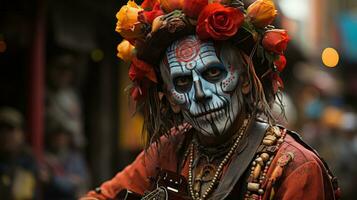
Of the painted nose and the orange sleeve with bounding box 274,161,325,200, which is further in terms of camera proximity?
A: the painted nose

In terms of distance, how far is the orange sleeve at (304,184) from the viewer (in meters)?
3.81

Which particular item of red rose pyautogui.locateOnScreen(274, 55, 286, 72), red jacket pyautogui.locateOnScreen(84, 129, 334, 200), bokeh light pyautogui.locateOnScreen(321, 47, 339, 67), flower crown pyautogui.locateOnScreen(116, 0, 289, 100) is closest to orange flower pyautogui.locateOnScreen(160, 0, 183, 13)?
flower crown pyautogui.locateOnScreen(116, 0, 289, 100)

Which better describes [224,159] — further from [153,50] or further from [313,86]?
[313,86]

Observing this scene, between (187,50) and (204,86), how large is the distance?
0.18 meters

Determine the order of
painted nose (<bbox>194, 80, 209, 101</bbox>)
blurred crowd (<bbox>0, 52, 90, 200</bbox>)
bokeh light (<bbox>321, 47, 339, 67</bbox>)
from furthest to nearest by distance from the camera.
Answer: bokeh light (<bbox>321, 47, 339, 67</bbox>)
blurred crowd (<bbox>0, 52, 90, 200</bbox>)
painted nose (<bbox>194, 80, 209, 101</bbox>)

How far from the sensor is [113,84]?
11406 mm

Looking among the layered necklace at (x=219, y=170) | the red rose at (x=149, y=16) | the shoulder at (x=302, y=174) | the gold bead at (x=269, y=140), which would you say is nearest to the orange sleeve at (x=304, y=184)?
the shoulder at (x=302, y=174)

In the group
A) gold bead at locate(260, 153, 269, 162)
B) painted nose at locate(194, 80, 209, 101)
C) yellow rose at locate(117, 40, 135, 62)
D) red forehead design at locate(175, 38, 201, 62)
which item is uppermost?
red forehead design at locate(175, 38, 201, 62)

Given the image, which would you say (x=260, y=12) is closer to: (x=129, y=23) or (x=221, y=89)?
(x=221, y=89)

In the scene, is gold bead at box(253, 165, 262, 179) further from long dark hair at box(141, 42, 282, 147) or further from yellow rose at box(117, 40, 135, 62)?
yellow rose at box(117, 40, 135, 62)

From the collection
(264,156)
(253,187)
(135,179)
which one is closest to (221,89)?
(264,156)

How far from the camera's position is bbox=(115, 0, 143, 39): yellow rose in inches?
165

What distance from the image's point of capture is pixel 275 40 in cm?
408

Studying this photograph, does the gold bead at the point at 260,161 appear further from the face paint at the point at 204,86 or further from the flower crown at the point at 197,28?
the flower crown at the point at 197,28
